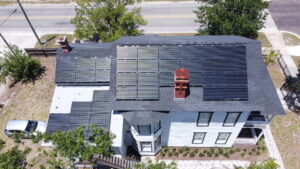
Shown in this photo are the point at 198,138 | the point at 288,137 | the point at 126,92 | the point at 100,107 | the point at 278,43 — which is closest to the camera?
the point at 126,92

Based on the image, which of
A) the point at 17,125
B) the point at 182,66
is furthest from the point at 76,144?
the point at 17,125

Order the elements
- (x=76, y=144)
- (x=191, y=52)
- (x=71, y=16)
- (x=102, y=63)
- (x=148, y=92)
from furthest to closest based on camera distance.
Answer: (x=71, y=16) < (x=102, y=63) < (x=191, y=52) < (x=148, y=92) < (x=76, y=144)

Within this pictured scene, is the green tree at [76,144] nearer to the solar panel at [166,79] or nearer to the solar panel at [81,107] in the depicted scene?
the solar panel at [81,107]

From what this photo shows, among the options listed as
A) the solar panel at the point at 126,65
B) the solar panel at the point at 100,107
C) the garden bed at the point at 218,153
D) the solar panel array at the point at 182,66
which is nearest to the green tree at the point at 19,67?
the solar panel at the point at 100,107

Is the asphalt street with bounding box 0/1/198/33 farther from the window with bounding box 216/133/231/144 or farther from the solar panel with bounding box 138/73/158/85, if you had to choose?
the window with bounding box 216/133/231/144

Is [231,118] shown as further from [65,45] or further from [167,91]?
[65,45]

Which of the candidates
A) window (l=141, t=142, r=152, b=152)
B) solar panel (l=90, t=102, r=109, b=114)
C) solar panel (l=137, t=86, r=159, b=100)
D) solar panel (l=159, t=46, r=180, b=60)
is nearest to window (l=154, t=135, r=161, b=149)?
window (l=141, t=142, r=152, b=152)
